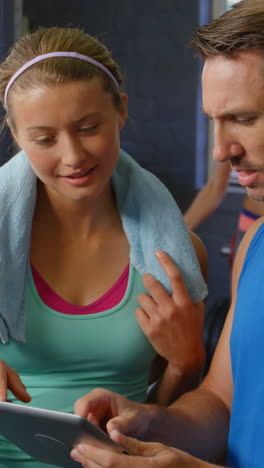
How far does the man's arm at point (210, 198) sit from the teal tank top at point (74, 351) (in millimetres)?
1299

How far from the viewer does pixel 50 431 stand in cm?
93

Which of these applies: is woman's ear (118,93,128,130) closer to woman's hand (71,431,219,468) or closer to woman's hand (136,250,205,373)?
woman's hand (136,250,205,373)

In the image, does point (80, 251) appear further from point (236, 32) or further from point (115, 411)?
point (236, 32)

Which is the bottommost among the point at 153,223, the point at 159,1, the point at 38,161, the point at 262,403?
the point at 262,403

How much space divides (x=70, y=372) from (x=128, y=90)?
2.26m

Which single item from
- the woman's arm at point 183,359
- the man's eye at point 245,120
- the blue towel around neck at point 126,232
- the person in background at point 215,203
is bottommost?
the person in background at point 215,203

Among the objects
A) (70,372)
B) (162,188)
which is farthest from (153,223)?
(70,372)

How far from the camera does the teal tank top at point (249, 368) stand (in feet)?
3.17

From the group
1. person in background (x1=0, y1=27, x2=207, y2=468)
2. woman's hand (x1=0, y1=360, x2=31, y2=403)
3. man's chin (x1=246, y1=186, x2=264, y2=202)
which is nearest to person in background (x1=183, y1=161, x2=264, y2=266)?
person in background (x1=0, y1=27, x2=207, y2=468)

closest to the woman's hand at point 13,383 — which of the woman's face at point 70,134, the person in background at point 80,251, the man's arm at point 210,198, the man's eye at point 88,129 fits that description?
the person in background at point 80,251

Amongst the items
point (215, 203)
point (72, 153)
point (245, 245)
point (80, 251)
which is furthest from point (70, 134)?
point (215, 203)

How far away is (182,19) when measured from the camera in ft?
10.6

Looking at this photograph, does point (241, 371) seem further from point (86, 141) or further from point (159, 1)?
point (159, 1)

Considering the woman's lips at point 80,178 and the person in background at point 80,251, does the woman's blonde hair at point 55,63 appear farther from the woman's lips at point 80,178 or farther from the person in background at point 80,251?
the woman's lips at point 80,178
